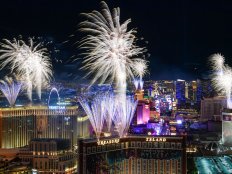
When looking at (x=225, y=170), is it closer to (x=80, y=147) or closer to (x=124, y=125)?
(x=124, y=125)

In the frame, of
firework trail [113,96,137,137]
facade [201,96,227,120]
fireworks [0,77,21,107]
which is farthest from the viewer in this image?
facade [201,96,227,120]

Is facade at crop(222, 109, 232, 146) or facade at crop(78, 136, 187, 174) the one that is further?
facade at crop(222, 109, 232, 146)

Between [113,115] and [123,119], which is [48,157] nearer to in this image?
[113,115]

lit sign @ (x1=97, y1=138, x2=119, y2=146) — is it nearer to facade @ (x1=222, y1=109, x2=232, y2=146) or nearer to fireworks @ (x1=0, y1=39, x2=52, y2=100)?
fireworks @ (x1=0, y1=39, x2=52, y2=100)

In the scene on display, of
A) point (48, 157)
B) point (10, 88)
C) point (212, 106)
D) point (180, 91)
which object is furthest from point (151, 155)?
point (180, 91)

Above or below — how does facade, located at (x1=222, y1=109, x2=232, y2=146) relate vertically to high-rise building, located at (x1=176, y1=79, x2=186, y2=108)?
below

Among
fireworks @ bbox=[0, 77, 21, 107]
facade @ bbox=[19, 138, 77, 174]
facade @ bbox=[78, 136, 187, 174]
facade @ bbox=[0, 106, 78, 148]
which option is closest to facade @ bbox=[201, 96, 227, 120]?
facade @ bbox=[0, 106, 78, 148]

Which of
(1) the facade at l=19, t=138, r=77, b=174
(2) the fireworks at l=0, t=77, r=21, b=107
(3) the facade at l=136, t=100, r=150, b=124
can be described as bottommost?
(1) the facade at l=19, t=138, r=77, b=174
